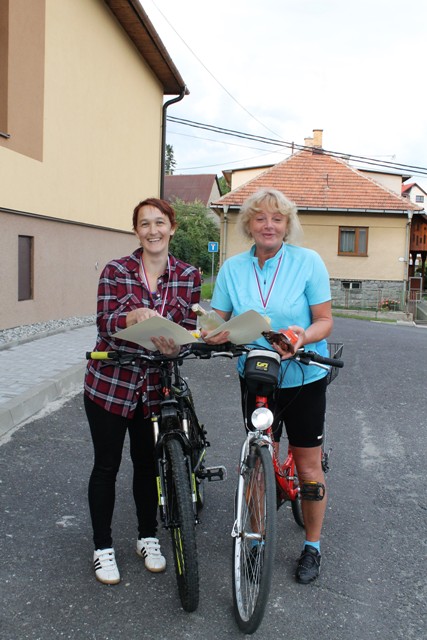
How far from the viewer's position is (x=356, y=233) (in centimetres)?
3066

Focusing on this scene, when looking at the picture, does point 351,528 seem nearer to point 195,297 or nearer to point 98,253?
point 195,297

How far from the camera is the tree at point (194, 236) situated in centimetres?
4525

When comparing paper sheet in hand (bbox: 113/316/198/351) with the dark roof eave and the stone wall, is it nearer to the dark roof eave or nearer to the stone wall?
the dark roof eave

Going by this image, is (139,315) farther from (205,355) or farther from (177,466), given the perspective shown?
(177,466)

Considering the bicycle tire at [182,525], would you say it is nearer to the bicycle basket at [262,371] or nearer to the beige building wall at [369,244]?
the bicycle basket at [262,371]

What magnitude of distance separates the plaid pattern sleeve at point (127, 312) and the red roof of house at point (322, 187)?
26.8m

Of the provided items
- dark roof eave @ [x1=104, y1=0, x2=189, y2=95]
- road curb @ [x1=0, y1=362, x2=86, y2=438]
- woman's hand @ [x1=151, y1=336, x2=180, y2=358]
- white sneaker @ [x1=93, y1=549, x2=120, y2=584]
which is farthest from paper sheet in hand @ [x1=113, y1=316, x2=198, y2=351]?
dark roof eave @ [x1=104, y1=0, x2=189, y2=95]

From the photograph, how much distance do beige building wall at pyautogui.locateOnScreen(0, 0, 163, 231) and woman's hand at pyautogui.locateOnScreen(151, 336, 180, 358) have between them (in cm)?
836

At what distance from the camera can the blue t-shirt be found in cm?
296

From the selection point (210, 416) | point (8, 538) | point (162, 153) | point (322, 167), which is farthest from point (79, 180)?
point (322, 167)

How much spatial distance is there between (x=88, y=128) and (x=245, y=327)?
12.5 metres

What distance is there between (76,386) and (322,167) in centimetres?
2744

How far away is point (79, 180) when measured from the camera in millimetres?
13773

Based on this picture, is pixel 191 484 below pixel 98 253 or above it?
below
